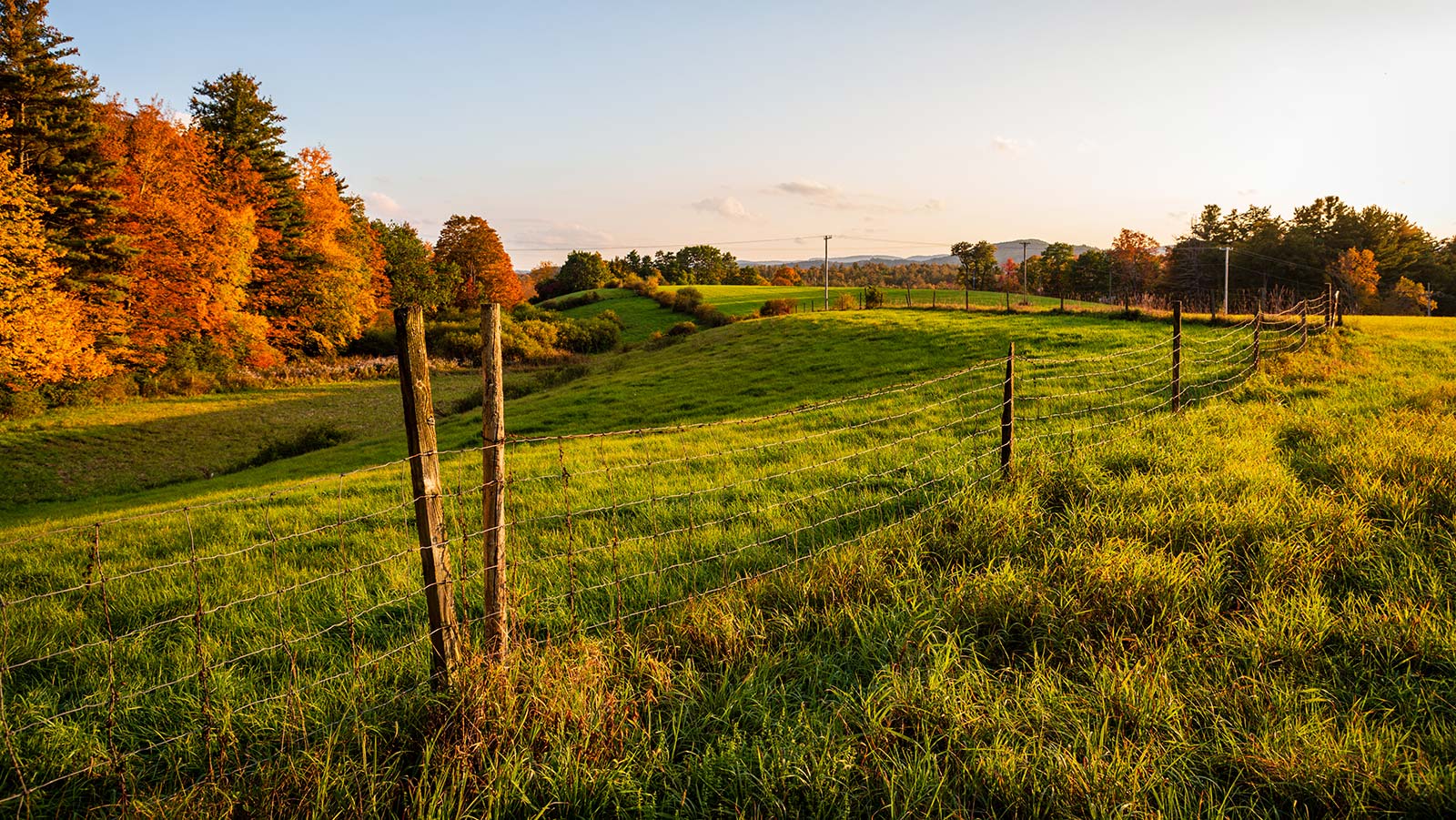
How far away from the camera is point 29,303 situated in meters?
23.5

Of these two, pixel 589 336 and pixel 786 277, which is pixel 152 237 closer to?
pixel 589 336

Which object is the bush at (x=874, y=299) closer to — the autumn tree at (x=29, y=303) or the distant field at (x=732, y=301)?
the distant field at (x=732, y=301)

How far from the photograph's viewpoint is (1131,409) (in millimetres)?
11227

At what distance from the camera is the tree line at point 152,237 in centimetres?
2486

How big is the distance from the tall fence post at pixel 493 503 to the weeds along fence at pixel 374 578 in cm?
2

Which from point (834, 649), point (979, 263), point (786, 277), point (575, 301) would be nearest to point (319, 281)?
point (575, 301)

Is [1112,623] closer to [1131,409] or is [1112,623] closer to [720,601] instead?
[720,601]

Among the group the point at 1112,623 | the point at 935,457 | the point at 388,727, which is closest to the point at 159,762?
the point at 388,727

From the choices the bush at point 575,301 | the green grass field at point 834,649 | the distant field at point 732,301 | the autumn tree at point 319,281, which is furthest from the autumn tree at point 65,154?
the bush at point 575,301

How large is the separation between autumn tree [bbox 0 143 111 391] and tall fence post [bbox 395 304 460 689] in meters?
29.6

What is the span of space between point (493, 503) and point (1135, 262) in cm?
11454

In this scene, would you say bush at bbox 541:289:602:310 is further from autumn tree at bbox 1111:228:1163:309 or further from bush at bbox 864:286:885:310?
autumn tree at bbox 1111:228:1163:309

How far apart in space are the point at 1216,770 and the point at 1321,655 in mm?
1378

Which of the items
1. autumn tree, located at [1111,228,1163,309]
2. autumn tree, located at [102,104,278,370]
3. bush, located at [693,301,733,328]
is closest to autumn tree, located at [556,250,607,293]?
bush, located at [693,301,733,328]
